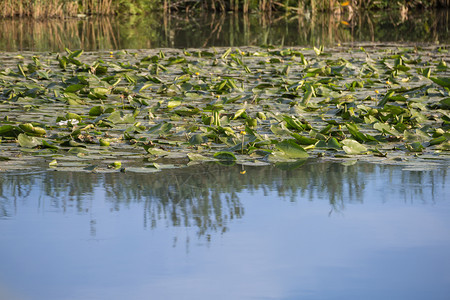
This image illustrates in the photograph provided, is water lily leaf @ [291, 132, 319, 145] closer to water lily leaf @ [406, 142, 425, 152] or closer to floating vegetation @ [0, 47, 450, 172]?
floating vegetation @ [0, 47, 450, 172]

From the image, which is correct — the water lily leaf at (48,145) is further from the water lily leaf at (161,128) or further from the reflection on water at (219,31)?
the reflection on water at (219,31)

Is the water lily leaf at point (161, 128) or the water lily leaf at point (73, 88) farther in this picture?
the water lily leaf at point (73, 88)

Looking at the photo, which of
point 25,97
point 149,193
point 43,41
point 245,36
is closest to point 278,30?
point 245,36

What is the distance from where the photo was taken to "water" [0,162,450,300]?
1.89m

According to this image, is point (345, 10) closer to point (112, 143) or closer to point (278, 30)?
point (278, 30)

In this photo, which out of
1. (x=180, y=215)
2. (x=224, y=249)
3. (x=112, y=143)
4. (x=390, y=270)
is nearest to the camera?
(x=390, y=270)

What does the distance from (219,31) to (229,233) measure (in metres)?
9.38

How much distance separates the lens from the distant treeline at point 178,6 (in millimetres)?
13328

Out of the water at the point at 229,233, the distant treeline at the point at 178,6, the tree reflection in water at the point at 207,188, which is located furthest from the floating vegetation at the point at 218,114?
the distant treeline at the point at 178,6

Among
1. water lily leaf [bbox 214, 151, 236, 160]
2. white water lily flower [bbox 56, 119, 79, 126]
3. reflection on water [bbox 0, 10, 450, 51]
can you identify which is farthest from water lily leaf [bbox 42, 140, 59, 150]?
reflection on water [bbox 0, 10, 450, 51]

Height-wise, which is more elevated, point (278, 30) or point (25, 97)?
point (278, 30)

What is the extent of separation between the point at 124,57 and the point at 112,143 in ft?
13.4

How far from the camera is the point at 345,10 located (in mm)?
16469

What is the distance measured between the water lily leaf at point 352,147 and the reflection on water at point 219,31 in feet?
19.1
